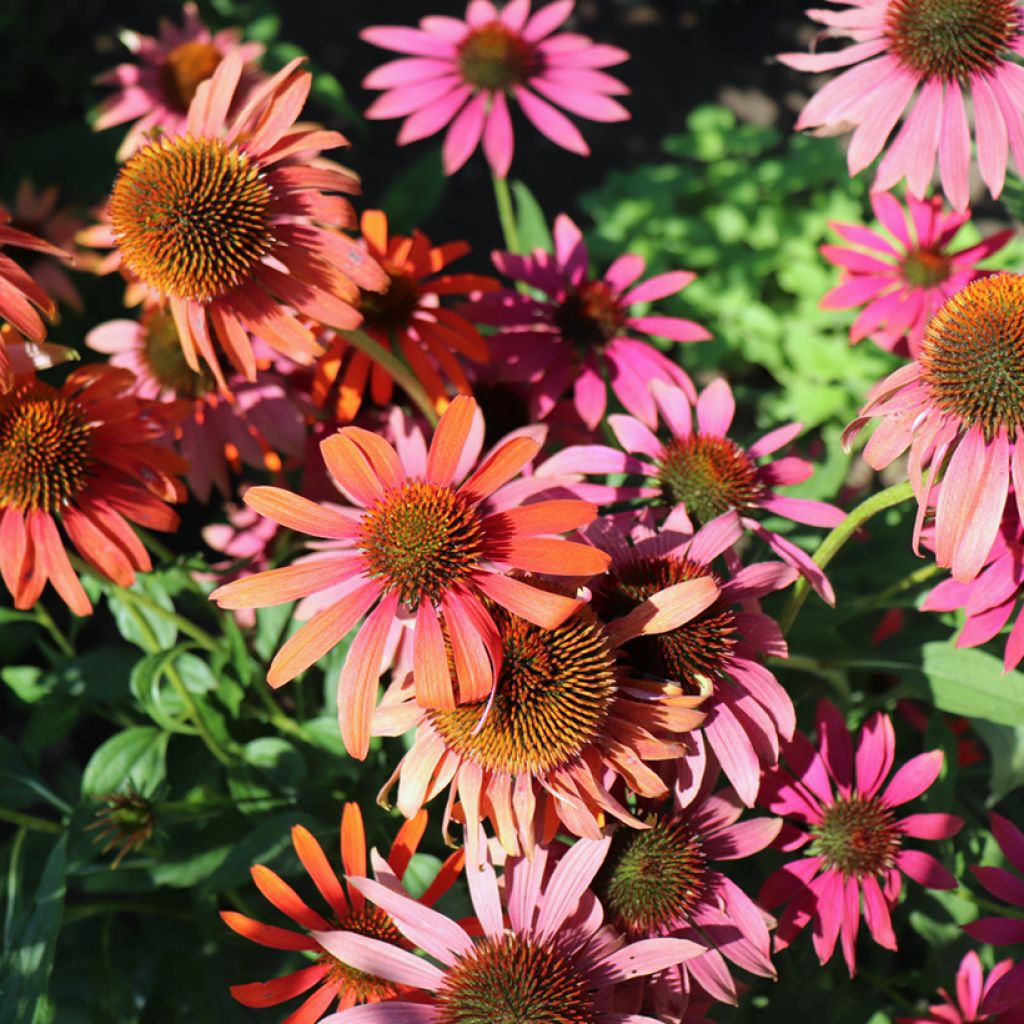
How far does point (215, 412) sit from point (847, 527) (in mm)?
1095

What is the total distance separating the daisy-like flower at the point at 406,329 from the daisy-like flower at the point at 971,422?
0.72 meters

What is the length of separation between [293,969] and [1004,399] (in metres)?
1.44

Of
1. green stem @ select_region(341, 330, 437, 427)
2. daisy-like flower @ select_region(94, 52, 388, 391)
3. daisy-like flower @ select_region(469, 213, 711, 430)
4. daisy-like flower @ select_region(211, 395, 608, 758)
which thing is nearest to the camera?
daisy-like flower @ select_region(211, 395, 608, 758)

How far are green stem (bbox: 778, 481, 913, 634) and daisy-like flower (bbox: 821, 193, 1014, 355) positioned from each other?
0.69m

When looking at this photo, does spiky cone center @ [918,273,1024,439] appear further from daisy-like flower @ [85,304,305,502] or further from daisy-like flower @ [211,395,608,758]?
daisy-like flower @ [85,304,305,502]

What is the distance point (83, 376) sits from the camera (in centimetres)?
157

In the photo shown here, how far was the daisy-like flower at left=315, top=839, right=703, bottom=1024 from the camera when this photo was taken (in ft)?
3.87

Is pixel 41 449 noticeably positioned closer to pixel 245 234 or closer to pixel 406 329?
pixel 245 234

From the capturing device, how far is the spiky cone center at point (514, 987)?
1.17 meters

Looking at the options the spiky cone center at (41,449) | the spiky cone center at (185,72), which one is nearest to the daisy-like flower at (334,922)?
the spiky cone center at (41,449)

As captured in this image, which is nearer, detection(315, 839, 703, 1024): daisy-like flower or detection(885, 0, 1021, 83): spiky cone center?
detection(315, 839, 703, 1024): daisy-like flower

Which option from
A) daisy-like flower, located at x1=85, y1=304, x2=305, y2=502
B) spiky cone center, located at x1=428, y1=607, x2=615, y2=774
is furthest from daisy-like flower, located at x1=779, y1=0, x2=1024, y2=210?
daisy-like flower, located at x1=85, y1=304, x2=305, y2=502

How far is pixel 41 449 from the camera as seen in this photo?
4.71 ft

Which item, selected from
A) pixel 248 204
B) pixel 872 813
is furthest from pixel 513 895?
pixel 248 204
